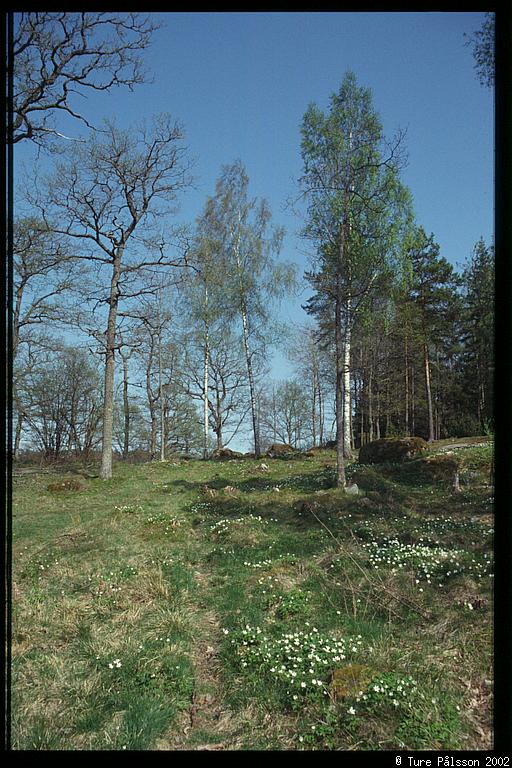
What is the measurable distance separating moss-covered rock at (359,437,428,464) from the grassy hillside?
564 centimetres

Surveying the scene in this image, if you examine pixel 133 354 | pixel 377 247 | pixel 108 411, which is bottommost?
pixel 108 411

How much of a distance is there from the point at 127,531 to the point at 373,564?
9.77 ft

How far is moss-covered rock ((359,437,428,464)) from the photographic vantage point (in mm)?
12070

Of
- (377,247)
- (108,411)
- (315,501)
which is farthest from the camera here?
(108,411)

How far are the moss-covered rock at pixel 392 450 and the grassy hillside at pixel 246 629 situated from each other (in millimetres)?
5636

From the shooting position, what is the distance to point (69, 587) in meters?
4.06

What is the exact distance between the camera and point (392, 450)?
1230 cm

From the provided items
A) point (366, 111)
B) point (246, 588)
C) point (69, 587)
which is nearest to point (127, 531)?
point (69, 587)

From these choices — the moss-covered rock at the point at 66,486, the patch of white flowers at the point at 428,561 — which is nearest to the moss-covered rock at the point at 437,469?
the patch of white flowers at the point at 428,561

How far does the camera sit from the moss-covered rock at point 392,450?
12.1 meters

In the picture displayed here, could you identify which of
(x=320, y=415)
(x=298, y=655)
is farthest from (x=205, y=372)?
(x=298, y=655)

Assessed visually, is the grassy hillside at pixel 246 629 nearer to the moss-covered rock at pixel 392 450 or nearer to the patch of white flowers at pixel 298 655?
the patch of white flowers at pixel 298 655

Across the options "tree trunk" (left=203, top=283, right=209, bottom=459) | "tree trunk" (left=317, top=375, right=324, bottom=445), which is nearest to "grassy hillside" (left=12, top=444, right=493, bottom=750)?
"tree trunk" (left=203, top=283, right=209, bottom=459)
